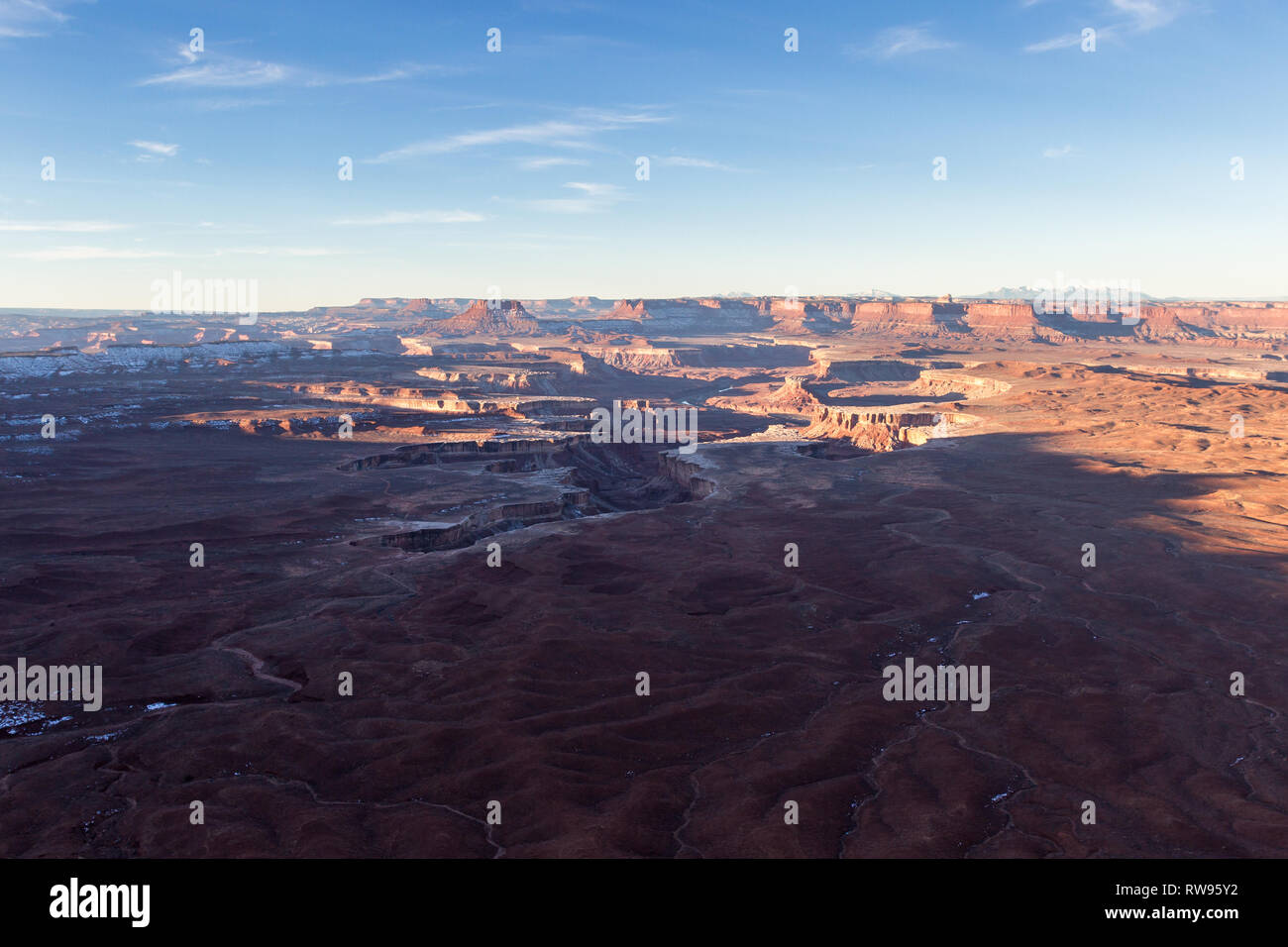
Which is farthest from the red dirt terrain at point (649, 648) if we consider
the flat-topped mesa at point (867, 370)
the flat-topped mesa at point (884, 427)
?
the flat-topped mesa at point (867, 370)

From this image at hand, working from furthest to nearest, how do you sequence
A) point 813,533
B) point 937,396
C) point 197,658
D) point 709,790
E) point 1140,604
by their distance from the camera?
point 937,396 < point 813,533 < point 1140,604 < point 197,658 < point 709,790

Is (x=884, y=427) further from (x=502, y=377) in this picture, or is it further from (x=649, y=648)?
(x=502, y=377)

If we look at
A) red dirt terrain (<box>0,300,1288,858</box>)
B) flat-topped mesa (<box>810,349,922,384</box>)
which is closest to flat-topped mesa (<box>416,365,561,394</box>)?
flat-topped mesa (<box>810,349,922,384</box>)

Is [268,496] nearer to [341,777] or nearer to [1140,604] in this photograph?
[341,777]

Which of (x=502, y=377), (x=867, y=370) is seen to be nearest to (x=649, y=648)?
(x=502, y=377)

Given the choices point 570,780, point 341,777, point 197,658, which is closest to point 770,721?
point 570,780

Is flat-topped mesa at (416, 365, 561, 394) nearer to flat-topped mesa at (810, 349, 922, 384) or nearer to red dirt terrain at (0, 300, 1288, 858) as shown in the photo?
flat-topped mesa at (810, 349, 922, 384)
